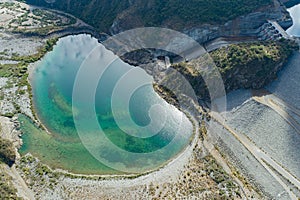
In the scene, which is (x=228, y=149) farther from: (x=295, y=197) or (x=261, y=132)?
(x=295, y=197)

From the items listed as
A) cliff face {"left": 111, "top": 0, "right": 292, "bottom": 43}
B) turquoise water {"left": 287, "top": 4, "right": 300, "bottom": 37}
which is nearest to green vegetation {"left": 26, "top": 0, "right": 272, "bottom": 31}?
cliff face {"left": 111, "top": 0, "right": 292, "bottom": 43}

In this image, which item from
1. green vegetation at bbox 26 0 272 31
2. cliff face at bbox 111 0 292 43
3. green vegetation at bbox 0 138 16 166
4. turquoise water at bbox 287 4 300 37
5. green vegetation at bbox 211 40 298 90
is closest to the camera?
green vegetation at bbox 0 138 16 166

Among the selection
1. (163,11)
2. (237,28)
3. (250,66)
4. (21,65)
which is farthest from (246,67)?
(21,65)

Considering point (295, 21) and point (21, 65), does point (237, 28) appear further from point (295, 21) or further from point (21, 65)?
point (21, 65)

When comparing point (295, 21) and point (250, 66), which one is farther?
point (295, 21)

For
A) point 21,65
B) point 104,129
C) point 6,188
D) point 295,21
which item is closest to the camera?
point 6,188

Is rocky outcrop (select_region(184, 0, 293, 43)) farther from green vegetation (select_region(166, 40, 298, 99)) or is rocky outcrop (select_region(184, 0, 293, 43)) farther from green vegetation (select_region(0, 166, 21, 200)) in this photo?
green vegetation (select_region(0, 166, 21, 200))
